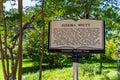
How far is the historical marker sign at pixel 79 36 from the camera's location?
4.25 metres

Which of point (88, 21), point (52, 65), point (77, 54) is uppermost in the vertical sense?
point (88, 21)

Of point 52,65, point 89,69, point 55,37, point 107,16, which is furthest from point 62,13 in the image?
point 52,65

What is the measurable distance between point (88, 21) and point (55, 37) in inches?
19.2

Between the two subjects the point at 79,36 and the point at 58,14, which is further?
the point at 58,14

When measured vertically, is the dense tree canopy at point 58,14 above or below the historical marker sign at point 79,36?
above

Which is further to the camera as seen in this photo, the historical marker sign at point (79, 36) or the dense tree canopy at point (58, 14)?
the dense tree canopy at point (58, 14)

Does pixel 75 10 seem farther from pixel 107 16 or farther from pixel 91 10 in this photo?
pixel 107 16

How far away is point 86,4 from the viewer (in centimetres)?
533

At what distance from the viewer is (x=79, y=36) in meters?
4.29

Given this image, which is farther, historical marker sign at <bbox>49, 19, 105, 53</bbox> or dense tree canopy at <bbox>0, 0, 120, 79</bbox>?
dense tree canopy at <bbox>0, 0, 120, 79</bbox>

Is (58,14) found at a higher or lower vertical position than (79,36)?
higher

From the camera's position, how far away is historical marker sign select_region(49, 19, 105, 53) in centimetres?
425

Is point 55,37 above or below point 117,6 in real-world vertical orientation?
below

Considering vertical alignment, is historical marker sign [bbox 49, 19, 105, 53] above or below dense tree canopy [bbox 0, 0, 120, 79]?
below
